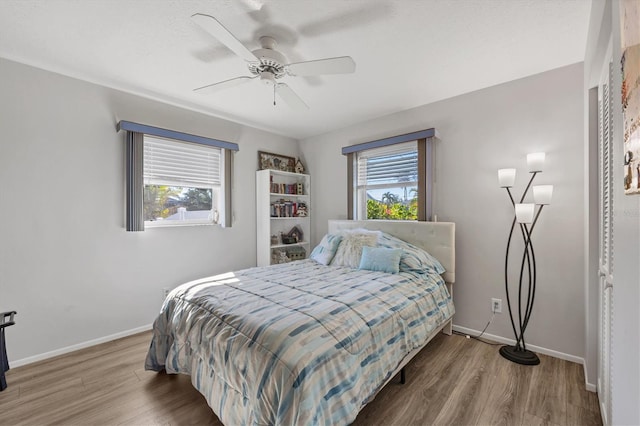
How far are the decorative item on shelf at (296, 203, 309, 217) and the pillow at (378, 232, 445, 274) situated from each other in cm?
164

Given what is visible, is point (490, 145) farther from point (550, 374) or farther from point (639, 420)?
point (639, 420)

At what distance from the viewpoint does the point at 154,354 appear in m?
2.10

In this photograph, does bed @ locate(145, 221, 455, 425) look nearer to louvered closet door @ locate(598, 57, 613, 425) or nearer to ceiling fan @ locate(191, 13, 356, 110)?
louvered closet door @ locate(598, 57, 613, 425)

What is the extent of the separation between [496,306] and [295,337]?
7.60ft

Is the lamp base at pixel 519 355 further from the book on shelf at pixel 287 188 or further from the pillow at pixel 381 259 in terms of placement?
the book on shelf at pixel 287 188

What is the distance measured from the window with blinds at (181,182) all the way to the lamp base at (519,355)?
3.46 metres

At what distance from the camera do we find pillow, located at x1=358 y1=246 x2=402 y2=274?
8.52 feet

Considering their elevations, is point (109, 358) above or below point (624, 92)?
below

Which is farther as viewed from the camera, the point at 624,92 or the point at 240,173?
the point at 240,173

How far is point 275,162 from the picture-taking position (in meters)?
4.23

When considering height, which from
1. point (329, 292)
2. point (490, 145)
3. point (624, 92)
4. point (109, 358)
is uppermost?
point (490, 145)

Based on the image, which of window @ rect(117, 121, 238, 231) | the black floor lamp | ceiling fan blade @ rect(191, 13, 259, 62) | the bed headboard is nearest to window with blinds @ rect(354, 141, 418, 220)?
the bed headboard

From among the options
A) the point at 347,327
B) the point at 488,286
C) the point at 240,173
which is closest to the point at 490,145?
the point at 488,286

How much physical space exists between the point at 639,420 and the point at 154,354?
2626 mm
